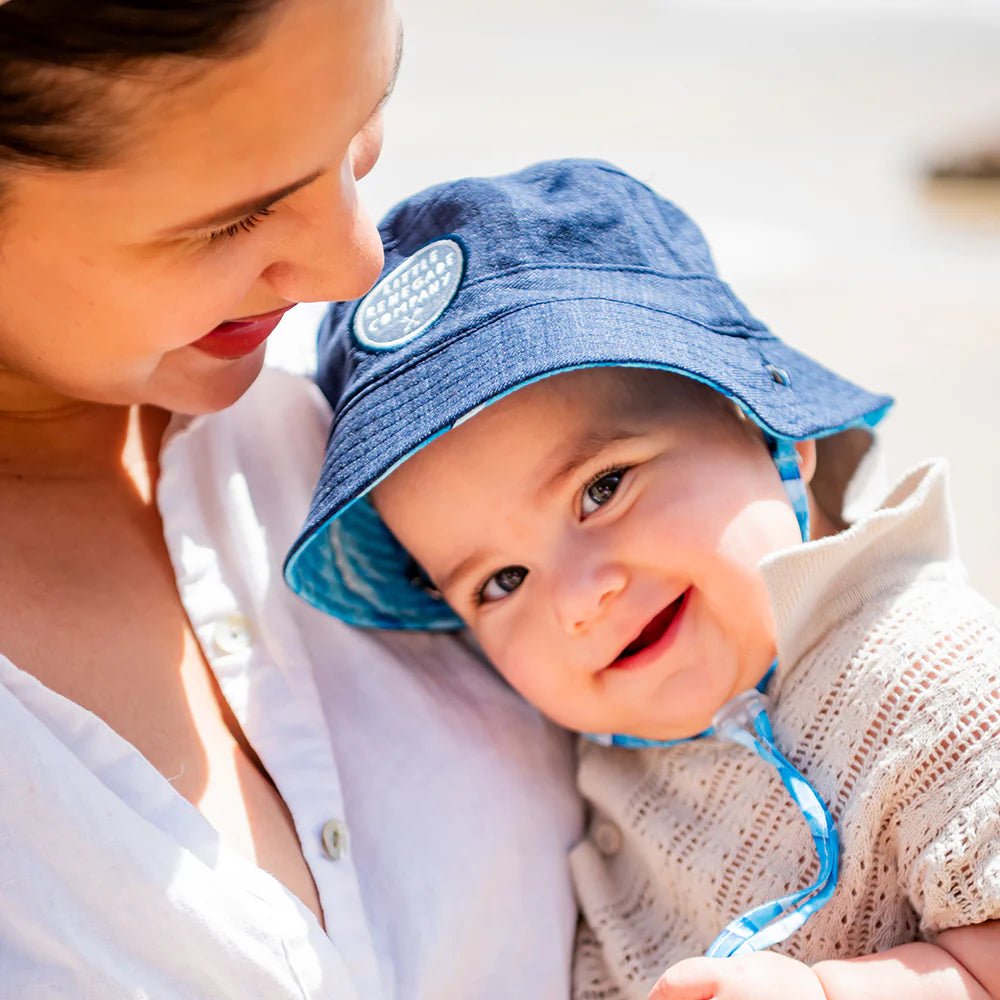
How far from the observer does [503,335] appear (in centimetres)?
110

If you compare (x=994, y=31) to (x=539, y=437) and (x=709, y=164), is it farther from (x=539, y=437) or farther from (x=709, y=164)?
(x=539, y=437)

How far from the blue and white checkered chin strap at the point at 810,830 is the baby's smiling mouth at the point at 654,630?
0.09m

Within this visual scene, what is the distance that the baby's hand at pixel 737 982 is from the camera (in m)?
0.91

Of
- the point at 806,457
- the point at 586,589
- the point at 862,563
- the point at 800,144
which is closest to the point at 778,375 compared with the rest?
the point at 806,457

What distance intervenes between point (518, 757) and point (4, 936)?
51 centimetres

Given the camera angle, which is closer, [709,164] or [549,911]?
[549,911]

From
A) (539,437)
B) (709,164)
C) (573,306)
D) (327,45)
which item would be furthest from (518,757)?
(709,164)

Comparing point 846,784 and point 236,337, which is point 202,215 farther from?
point 846,784

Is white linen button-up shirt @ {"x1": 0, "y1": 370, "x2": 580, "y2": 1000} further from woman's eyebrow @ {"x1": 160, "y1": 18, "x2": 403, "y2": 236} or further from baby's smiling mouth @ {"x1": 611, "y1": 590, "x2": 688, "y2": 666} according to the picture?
woman's eyebrow @ {"x1": 160, "y1": 18, "x2": 403, "y2": 236}

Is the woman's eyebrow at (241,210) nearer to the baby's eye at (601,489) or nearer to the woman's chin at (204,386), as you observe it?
the woman's chin at (204,386)

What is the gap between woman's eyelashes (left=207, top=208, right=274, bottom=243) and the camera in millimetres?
908

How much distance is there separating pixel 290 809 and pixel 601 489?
405mm

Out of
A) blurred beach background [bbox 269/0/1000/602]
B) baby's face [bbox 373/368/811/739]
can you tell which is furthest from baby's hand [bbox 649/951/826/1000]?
blurred beach background [bbox 269/0/1000/602]

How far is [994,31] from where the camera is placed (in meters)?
5.45
